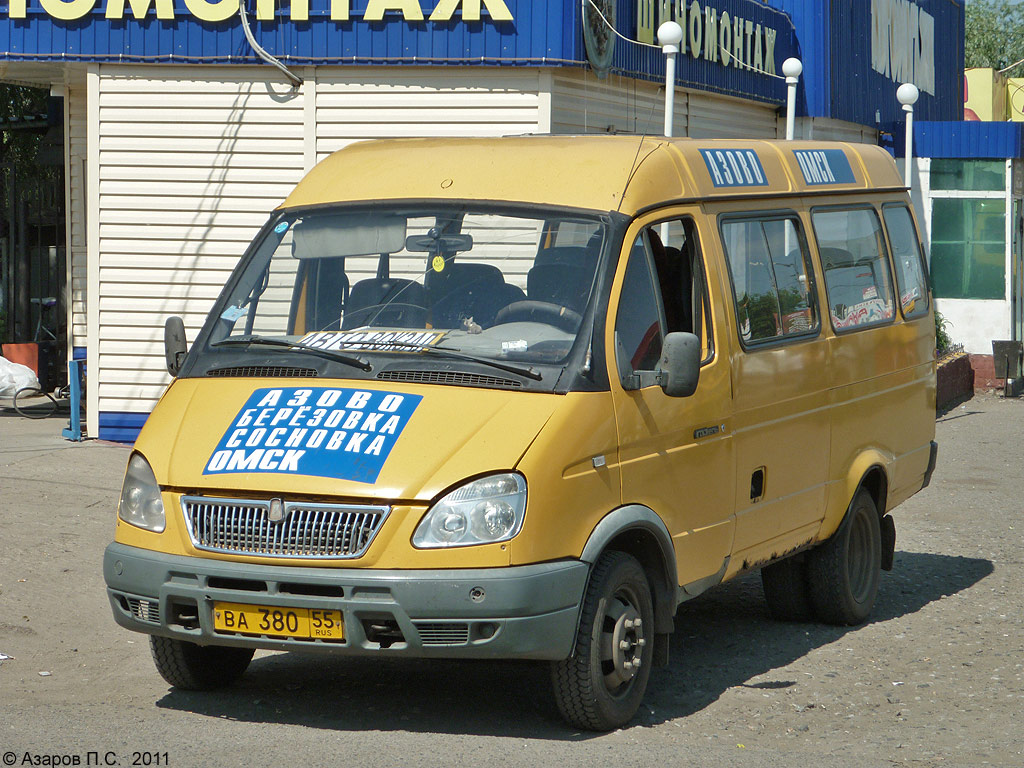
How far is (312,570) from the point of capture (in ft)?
16.7

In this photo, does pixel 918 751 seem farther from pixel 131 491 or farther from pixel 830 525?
pixel 131 491

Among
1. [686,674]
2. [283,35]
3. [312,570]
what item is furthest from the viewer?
[283,35]

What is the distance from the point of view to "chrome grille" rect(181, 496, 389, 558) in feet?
16.6

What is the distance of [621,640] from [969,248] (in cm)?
1670

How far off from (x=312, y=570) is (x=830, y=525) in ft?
11.0

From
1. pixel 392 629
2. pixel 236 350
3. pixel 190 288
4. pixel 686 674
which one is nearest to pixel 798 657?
pixel 686 674

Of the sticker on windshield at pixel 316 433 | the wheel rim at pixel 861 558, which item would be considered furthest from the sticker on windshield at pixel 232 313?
the wheel rim at pixel 861 558

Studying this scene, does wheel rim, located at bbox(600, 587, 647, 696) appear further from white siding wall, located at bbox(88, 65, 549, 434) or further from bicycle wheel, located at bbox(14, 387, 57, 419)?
bicycle wheel, located at bbox(14, 387, 57, 419)

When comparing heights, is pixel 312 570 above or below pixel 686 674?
above

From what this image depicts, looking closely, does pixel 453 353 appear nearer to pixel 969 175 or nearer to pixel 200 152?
pixel 200 152

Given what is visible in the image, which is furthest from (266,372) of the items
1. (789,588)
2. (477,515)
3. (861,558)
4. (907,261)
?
(907,261)

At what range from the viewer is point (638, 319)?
19.2ft

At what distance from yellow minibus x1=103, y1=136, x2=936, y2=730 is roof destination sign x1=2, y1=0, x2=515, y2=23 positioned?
Result: 5846mm

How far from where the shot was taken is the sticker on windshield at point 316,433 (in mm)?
5137
